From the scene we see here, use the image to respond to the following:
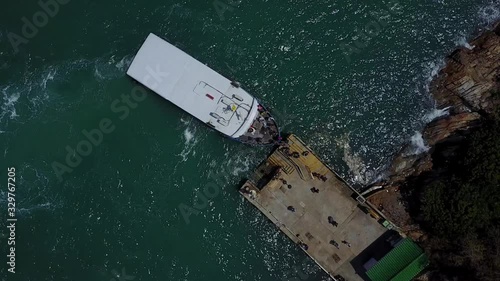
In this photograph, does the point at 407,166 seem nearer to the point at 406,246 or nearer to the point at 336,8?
the point at 406,246

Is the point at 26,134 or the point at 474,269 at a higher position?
the point at 474,269

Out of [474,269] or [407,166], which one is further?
[407,166]

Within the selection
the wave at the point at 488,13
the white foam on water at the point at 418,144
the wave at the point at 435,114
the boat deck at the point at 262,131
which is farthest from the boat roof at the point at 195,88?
the wave at the point at 488,13

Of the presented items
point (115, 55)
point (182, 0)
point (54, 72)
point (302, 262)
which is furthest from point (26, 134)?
point (302, 262)

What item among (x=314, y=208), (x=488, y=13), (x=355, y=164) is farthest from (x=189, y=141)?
(x=488, y=13)

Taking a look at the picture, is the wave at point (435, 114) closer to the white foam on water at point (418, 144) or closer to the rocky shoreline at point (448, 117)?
the rocky shoreline at point (448, 117)

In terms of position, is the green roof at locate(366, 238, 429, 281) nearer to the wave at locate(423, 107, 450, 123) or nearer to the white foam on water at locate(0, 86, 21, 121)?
the wave at locate(423, 107, 450, 123)
